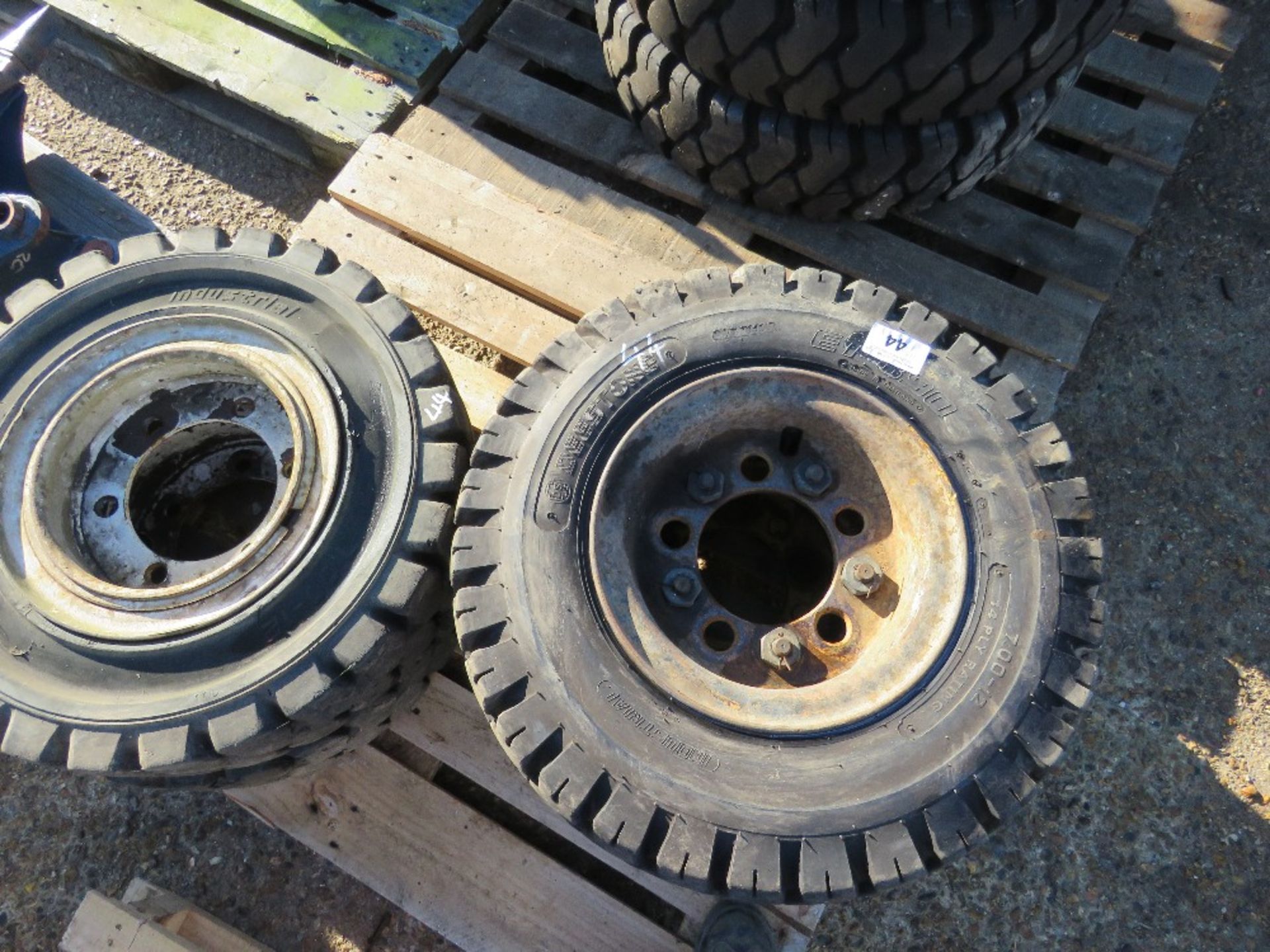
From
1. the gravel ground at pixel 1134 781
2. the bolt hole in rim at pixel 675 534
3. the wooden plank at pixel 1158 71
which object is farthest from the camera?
the wooden plank at pixel 1158 71

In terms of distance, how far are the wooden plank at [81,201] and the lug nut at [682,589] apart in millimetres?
2805

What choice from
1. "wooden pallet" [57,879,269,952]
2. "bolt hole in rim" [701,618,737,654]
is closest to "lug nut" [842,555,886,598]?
"bolt hole in rim" [701,618,737,654]

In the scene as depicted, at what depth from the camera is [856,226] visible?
3.16 metres

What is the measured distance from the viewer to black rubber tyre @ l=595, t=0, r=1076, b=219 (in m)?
2.64

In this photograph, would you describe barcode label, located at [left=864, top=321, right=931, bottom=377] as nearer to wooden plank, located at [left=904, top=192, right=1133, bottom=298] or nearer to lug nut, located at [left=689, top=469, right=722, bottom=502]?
lug nut, located at [left=689, top=469, right=722, bottom=502]

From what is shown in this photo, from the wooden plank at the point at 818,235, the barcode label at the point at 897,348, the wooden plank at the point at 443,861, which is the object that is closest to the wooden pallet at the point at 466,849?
the wooden plank at the point at 443,861

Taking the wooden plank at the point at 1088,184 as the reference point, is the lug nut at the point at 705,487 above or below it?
below

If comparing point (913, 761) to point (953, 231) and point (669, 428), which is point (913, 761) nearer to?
point (669, 428)

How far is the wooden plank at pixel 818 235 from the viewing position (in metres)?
3.05

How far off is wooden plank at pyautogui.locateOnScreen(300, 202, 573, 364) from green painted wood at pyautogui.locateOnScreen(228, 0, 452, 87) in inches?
26.5

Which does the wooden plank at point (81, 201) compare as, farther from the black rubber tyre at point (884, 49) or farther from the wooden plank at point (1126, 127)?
the wooden plank at point (1126, 127)

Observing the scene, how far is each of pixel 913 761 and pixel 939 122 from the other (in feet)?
6.00

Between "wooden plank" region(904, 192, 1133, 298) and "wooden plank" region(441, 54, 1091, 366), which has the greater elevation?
"wooden plank" region(904, 192, 1133, 298)

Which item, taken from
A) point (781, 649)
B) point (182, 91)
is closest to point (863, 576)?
point (781, 649)
